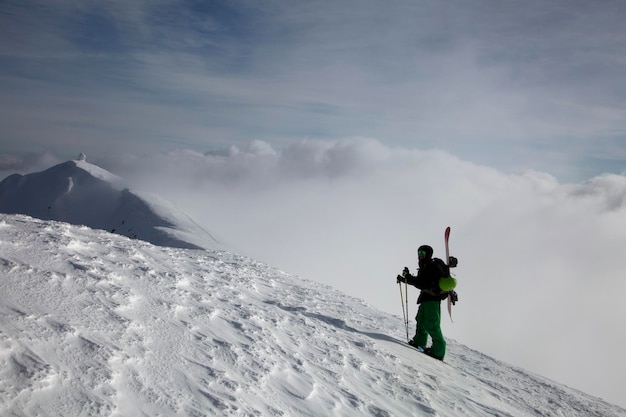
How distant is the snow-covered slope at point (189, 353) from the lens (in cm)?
438

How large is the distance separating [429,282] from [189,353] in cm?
568

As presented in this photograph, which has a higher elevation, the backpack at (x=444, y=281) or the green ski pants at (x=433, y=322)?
the backpack at (x=444, y=281)

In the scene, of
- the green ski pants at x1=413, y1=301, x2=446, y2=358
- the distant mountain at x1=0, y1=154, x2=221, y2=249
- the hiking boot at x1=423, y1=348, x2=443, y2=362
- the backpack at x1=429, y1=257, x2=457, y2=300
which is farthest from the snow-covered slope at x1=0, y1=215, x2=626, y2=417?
the distant mountain at x1=0, y1=154, x2=221, y2=249

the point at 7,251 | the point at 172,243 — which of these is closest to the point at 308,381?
the point at 7,251

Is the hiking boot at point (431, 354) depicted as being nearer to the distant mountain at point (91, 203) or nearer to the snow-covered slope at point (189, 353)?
the snow-covered slope at point (189, 353)

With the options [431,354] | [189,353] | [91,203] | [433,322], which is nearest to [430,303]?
[433,322]

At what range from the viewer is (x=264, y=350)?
21.5 feet

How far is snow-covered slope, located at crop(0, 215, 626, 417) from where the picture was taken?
4383 mm

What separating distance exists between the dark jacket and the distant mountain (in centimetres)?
6013

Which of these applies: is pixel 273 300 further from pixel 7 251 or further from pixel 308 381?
pixel 7 251

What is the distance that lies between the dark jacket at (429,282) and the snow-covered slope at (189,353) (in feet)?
4.41

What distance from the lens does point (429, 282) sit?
9.12 meters

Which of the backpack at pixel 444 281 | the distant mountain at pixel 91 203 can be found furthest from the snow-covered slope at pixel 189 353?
the distant mountain at pixel 91 203

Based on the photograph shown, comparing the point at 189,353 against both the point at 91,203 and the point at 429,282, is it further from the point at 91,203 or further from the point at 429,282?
the point at 91,203
